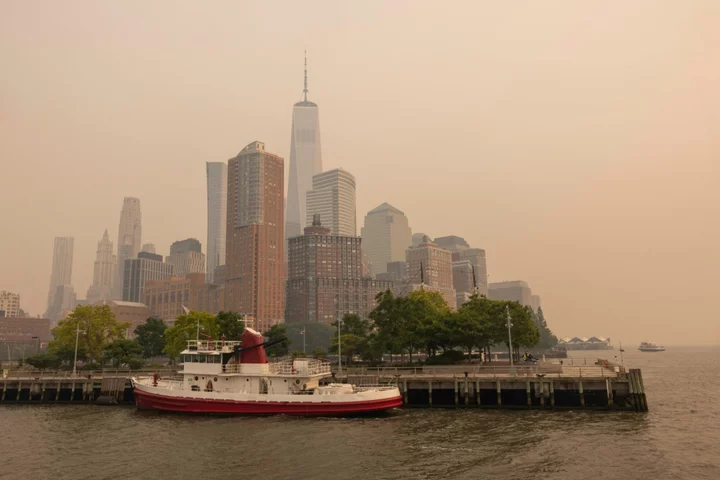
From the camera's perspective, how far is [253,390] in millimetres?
52000

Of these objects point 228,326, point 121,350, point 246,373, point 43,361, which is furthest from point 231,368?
point 43,361

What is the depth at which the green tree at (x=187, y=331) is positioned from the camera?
85.2 meters

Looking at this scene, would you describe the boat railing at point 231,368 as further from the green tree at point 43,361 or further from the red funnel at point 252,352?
the green tree at point 43,361

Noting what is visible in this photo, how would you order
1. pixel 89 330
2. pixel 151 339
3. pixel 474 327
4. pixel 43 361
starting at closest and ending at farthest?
1. pixel 474 327
2. pixel 43 361
3. pixel 89 330
4. pixel 151 339

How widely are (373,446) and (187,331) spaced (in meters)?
54.9

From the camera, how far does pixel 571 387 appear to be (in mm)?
51094

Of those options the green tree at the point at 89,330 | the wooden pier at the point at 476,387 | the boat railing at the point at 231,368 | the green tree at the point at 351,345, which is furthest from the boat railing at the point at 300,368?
the green tree at the point at 89,330

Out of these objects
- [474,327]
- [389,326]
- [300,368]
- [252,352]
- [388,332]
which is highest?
[389,326]

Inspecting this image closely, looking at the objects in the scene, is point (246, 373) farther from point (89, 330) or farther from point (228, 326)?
point (89, 330)

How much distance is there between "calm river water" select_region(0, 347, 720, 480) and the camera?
3225cm

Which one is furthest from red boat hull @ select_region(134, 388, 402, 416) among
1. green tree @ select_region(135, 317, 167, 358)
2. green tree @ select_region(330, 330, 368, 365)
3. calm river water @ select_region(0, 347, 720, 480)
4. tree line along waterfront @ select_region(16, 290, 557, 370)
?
green tree @ select_region(135, 317, 167, 358)

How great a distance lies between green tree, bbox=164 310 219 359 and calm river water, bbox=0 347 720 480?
3190 cm

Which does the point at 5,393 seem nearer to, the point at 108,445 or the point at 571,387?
the point at 108,445

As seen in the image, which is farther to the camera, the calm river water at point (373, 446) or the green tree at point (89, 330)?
the green tree at point (89, 330)
